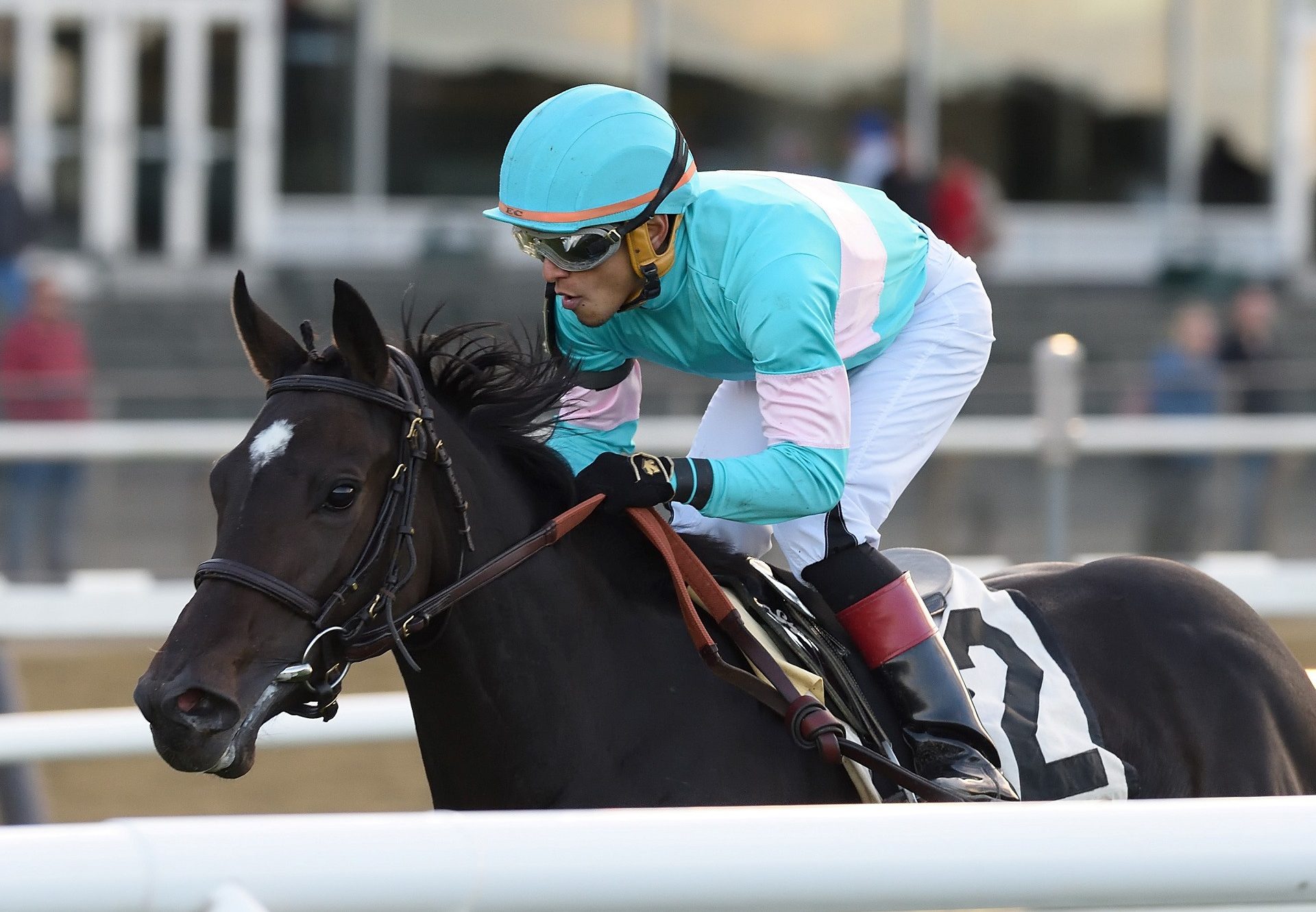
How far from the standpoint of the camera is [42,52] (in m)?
14.5

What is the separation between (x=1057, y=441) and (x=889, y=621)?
11.9 ft

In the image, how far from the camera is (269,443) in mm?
2189

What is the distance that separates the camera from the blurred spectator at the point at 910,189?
11195 mm

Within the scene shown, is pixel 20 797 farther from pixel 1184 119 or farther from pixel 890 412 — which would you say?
pixel 1184 119

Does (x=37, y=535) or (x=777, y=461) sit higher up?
(x=777, y=461)

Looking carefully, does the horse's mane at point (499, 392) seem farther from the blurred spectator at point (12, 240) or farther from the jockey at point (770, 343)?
the blurred spectator at point (12, 240)

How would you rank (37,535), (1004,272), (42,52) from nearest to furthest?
(37,535)
(42,52)
(1004,272)

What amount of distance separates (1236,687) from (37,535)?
4.23m

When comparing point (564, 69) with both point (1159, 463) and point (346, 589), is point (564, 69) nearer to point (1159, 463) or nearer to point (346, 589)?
point (1159, 463)

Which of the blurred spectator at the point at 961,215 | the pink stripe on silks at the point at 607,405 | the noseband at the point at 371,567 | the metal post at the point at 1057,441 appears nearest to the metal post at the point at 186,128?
the blurred spectator at the point at 961,215

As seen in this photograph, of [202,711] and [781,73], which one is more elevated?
[202,711]

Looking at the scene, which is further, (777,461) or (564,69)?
(564,69)

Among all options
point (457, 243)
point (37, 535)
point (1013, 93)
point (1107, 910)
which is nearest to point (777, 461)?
point (1107, 910)

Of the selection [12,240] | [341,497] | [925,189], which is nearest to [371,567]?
[341,497]
